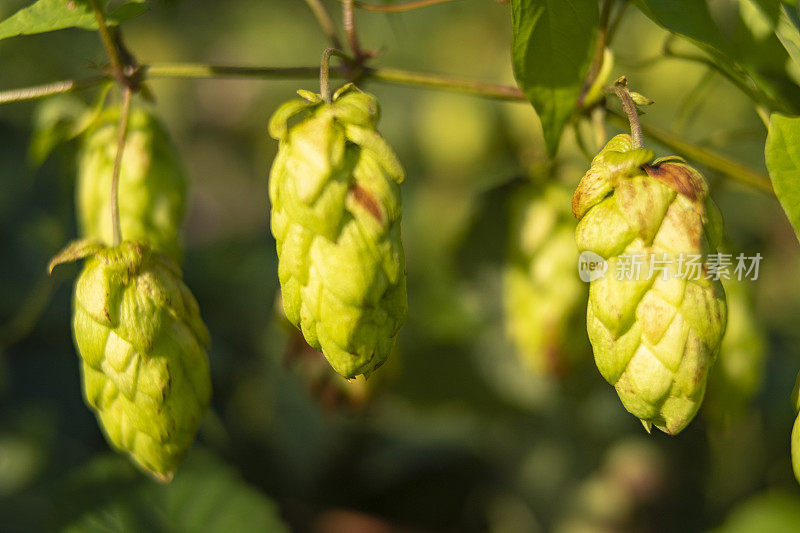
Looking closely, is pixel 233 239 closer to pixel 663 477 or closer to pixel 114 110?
pixel 114 110

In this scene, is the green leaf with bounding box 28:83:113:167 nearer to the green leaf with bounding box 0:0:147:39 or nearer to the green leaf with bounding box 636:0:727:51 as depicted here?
the green leaf with bounding box 0:0:147:39

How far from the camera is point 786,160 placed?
2.61 ft

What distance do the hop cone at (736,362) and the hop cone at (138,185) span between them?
2.48 ft

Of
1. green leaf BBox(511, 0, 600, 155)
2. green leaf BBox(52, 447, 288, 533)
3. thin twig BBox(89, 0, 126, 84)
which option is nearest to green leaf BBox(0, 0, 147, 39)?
thin twig BBox(89, 0, 126, 84)

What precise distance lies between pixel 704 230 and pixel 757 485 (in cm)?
113

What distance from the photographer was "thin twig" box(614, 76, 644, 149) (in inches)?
31.6

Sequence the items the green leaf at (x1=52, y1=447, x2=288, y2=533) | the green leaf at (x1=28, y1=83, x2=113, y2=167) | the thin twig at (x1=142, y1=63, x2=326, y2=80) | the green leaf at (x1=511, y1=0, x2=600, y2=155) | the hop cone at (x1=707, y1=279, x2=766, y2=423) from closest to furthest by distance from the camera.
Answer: the green leaf at (x1=511, y1=0, x2=600, y2=155) → the thin twig at (x1=142, y1=63, x2=326, y2=80) → the hop cone at (x1=707, y1=279, x2=766, y2=423) → the green leaf at (x1=28, y1=83, x2=113, y2=167) → the green leaf at (x1=52, y1=447, x2=288, y2=533)

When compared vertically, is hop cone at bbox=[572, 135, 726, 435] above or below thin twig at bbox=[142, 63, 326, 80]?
below

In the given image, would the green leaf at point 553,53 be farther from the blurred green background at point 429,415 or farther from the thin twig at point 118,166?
the thin twig at point 118,166

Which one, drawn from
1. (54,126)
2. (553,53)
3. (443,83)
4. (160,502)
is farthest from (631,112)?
(160,502)

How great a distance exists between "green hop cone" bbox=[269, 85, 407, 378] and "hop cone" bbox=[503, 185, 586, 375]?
402 mm
